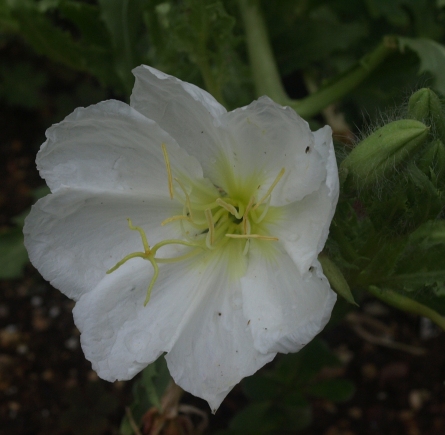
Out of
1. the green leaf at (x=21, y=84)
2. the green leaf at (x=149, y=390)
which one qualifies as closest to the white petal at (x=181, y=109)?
the green leaf at (x=149, y=390)

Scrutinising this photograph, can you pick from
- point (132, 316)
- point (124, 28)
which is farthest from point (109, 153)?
point (124, 28)

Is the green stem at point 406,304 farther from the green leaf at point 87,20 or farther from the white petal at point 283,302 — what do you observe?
the green leaf at point 87,20

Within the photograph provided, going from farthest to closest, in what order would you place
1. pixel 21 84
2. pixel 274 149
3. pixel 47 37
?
1. pixel 21 84
2. pixel 47 37
3. pixel 274 149

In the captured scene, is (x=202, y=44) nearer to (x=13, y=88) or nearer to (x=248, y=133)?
(x=248, y=133)

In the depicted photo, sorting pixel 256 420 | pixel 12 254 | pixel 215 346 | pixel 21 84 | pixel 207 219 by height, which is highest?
pixel 207 219

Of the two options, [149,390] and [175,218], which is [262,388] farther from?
[175,218]

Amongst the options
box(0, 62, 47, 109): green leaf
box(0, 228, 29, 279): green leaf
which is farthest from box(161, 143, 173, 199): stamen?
box(0, 62, 47, 109): green leaf

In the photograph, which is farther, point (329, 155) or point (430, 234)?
point (430, 234)
